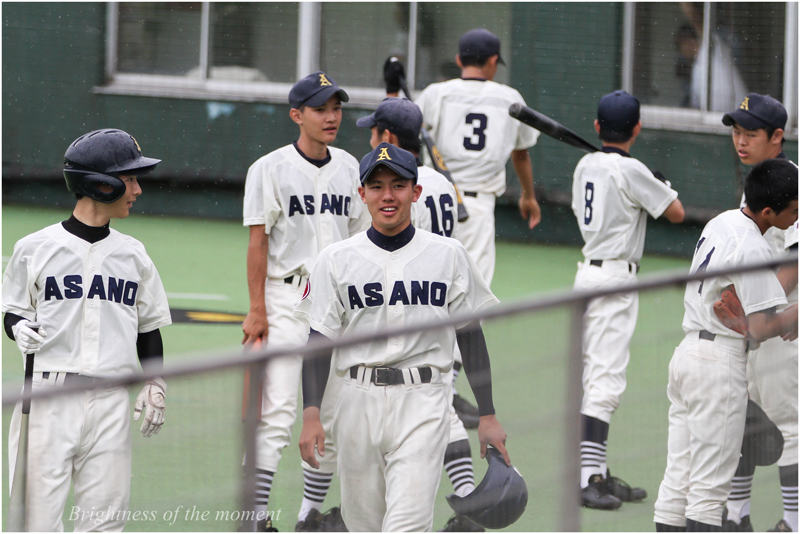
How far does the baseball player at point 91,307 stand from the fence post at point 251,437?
2.62ft

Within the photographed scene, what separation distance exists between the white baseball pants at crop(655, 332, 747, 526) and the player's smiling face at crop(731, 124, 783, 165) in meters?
2.05

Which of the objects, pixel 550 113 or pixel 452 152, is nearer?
pixel 452 152

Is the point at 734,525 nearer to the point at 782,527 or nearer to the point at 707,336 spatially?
the point at 782,527

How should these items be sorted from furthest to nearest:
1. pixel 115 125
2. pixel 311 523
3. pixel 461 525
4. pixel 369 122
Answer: pixel 115 125, pixel 369 122, pixel 311 523, pixel 461 525

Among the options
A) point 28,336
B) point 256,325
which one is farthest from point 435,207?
point 28,336

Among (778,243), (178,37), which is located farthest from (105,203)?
(178,37)

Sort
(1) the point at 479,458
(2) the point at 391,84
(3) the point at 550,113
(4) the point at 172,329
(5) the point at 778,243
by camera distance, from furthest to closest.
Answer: (3) the point at 550,113 < (4) the point at 172,329 < (2) the point at 391,84 < (5) the point at 778,243 < (1) the point at 479,458

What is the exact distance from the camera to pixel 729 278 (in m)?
3.56

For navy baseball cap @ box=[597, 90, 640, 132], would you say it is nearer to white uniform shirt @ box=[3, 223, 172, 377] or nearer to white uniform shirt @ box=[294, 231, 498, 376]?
white uniform shirt @ box=[294, 231, 498, 376]

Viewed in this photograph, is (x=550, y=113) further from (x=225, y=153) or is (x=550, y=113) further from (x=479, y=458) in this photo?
(x=479, y=458)

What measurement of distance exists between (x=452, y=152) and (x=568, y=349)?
4.69 metres

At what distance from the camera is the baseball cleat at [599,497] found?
3746 mm

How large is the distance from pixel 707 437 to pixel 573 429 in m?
1.04

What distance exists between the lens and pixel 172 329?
8109 mm
